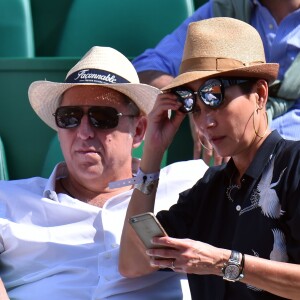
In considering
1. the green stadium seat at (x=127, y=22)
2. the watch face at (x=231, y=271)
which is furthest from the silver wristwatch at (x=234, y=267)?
the green stadium seat at (x=127, y=22)

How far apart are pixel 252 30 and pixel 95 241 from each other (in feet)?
3.38

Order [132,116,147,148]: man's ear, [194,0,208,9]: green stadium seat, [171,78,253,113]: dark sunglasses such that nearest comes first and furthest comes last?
1. [171,78,253,113]: dark sunglasses
2. [132,116,147,148]: man's ear
3. [194,0,208,9]: green stadium seat

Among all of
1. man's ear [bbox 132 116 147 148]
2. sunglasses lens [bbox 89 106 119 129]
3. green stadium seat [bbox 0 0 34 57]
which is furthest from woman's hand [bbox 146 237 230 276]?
green stadium seat [bbox 0 0 34 57]

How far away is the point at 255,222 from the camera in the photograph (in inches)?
101

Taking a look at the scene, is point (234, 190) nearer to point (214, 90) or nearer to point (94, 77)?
point (214, 90)

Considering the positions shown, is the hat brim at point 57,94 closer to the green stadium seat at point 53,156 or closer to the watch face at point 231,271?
the green stadium seat at point 53,156

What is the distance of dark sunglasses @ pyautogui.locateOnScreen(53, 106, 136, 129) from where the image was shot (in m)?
3.33

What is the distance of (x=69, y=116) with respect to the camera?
3334 millimetres

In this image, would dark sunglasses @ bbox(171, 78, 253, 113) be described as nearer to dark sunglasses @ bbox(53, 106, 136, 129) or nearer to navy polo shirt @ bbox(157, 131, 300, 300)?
navy polo shirt @ bbox(157, 131, 300, 300)

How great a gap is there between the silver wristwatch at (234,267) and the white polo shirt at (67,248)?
766mm

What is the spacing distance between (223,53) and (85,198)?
103 centimetres

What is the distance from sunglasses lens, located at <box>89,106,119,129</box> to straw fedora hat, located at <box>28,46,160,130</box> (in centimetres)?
9

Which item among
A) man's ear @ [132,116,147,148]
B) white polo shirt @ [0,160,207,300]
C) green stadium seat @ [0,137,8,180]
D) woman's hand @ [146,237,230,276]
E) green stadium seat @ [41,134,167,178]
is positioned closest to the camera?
woman's hand @ [146,237,230,276]

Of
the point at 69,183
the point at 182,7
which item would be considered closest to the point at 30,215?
the point at 69,183
